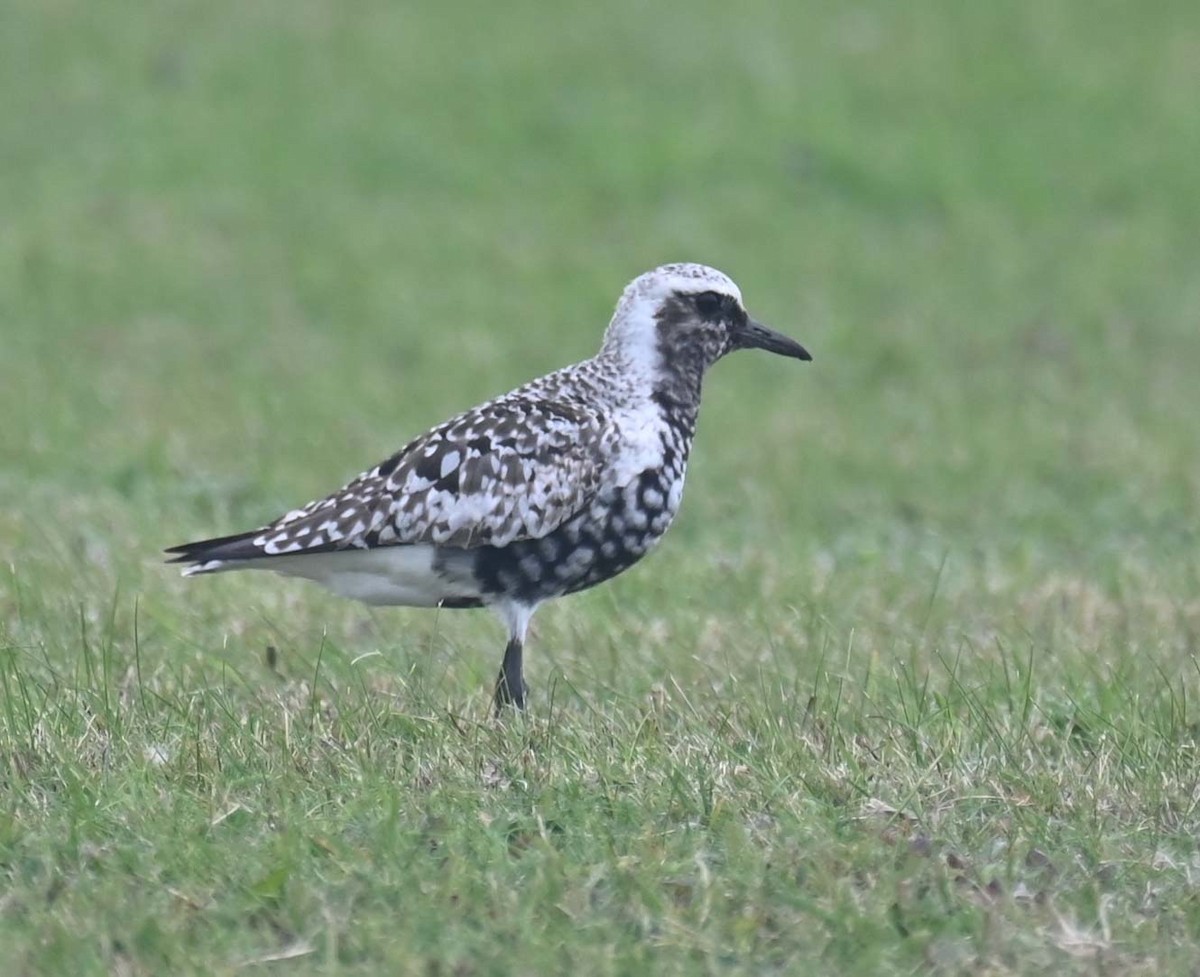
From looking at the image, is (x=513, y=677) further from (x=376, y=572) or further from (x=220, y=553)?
(x=220, y=553)

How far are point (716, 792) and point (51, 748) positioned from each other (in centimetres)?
167

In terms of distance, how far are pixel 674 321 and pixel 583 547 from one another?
0.84 m

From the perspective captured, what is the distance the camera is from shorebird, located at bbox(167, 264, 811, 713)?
6094 millimetres

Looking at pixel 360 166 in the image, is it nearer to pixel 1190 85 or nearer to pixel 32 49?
pixel 32 49

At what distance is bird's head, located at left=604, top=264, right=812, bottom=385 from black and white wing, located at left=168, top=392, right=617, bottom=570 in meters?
0.34

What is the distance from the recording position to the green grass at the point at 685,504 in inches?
183

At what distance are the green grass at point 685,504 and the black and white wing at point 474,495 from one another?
1.39ft

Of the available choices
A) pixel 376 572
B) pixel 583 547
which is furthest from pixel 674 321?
pixel 376 572

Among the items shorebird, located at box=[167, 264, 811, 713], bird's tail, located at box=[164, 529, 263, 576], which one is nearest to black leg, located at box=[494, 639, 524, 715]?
shorebird, located at box=[167, 264, 811, 713]

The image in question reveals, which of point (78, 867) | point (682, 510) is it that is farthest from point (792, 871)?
point (682, 510)

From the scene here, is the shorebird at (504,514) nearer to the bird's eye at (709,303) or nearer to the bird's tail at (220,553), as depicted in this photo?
the bird's tail at (220,553)

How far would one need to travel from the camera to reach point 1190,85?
18.9 meters

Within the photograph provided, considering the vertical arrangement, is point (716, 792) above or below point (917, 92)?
below

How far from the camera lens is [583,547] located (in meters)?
6.12
